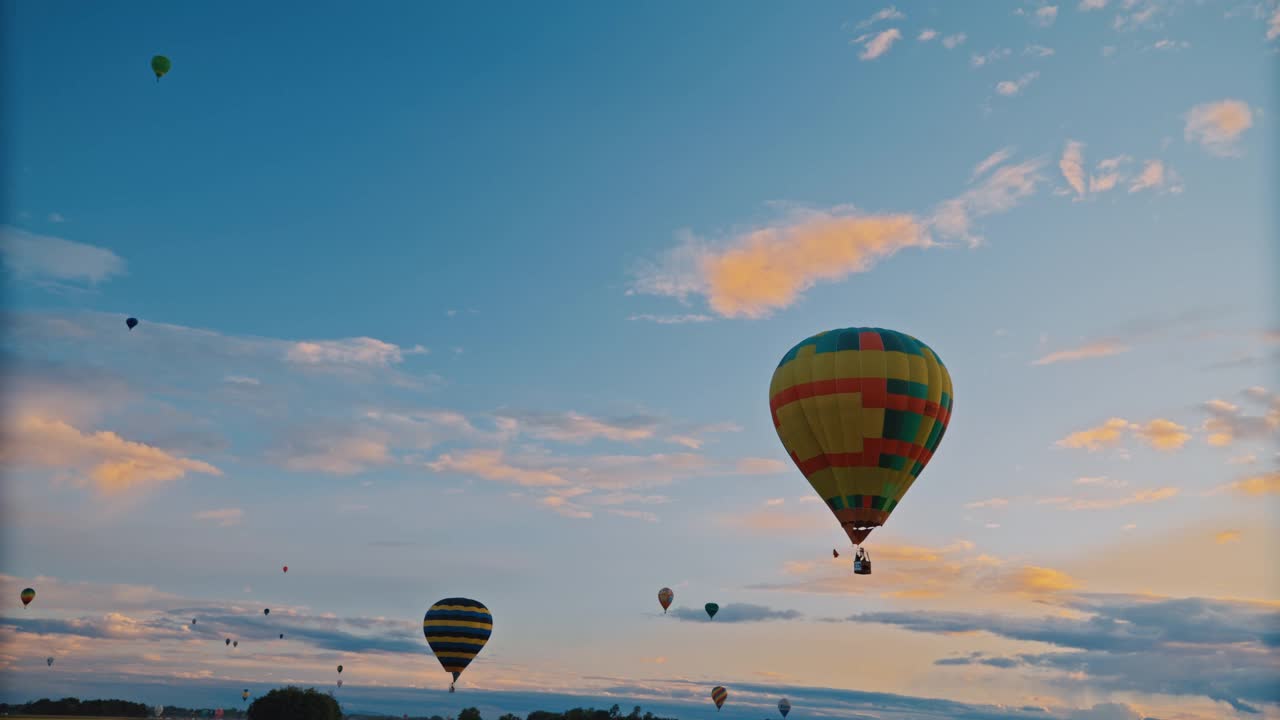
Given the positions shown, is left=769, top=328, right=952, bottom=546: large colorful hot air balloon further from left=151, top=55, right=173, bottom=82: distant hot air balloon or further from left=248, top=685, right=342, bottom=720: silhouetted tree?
left=248, top=685, right=342, bottom=720: silhouetted tree

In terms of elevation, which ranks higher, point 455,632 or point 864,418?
point 864,418

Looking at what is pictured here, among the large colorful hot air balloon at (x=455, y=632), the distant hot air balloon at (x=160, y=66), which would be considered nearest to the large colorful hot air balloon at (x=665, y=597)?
the large colorful hot air balloon at (x=455, y=632)

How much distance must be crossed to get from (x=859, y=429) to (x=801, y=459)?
3942 millimetres

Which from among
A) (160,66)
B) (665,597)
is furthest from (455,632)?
(160,66)

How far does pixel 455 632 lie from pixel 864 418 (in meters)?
48.2

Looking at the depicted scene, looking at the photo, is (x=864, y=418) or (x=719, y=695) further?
(x=719, y=695)

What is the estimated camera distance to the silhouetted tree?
298 ft

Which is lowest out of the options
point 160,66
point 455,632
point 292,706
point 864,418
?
point 292,706

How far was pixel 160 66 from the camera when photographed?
60469mm

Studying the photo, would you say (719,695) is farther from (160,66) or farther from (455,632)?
(160,66)

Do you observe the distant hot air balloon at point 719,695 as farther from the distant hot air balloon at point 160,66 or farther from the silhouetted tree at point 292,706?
the distant hot air balloon at point 160,66

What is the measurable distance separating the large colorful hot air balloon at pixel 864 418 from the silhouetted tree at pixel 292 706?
5920 cm

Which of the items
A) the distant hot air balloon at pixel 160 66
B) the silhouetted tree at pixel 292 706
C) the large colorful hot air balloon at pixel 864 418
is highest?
the distant hot air balloon at pixel 160 66

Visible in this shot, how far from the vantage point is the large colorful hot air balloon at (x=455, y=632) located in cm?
8631
